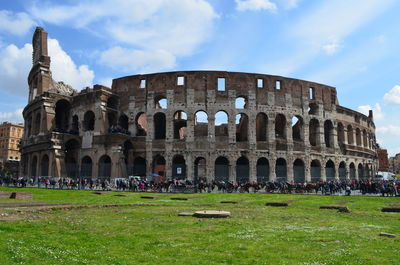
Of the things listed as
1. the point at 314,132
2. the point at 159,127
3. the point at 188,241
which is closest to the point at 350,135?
the point at 314,132

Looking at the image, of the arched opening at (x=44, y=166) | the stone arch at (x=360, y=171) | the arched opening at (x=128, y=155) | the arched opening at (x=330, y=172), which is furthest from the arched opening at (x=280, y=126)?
the arched opening at (x=44, y=166)

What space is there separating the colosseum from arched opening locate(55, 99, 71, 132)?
1.77 meters

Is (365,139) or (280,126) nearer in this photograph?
(280,126)

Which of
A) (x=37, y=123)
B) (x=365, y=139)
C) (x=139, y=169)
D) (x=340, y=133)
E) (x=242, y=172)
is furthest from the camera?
(x=365, y=139)

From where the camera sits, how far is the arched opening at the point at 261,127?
42.7 metres

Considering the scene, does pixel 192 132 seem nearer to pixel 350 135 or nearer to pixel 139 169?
pixel 139 169

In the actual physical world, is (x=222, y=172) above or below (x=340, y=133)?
below

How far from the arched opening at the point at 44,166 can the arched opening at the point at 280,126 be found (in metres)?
27.9

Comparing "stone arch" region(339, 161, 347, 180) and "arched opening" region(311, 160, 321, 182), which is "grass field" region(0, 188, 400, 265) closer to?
"arched opening" region(311, 160, 321, 182)

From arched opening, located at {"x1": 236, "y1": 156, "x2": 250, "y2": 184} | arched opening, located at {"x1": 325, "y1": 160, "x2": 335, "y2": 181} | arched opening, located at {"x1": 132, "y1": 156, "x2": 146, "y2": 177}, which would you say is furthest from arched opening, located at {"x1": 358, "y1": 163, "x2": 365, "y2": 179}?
arched opening, located at {"x1": 132, "y1": 156, "x2": 146, "y2": 177}

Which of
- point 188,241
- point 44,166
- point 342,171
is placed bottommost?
point 188,241

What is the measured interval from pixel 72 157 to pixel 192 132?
50.9 ft

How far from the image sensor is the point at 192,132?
39.0 meters

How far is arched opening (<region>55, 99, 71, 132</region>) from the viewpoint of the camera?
46653 millimetres
